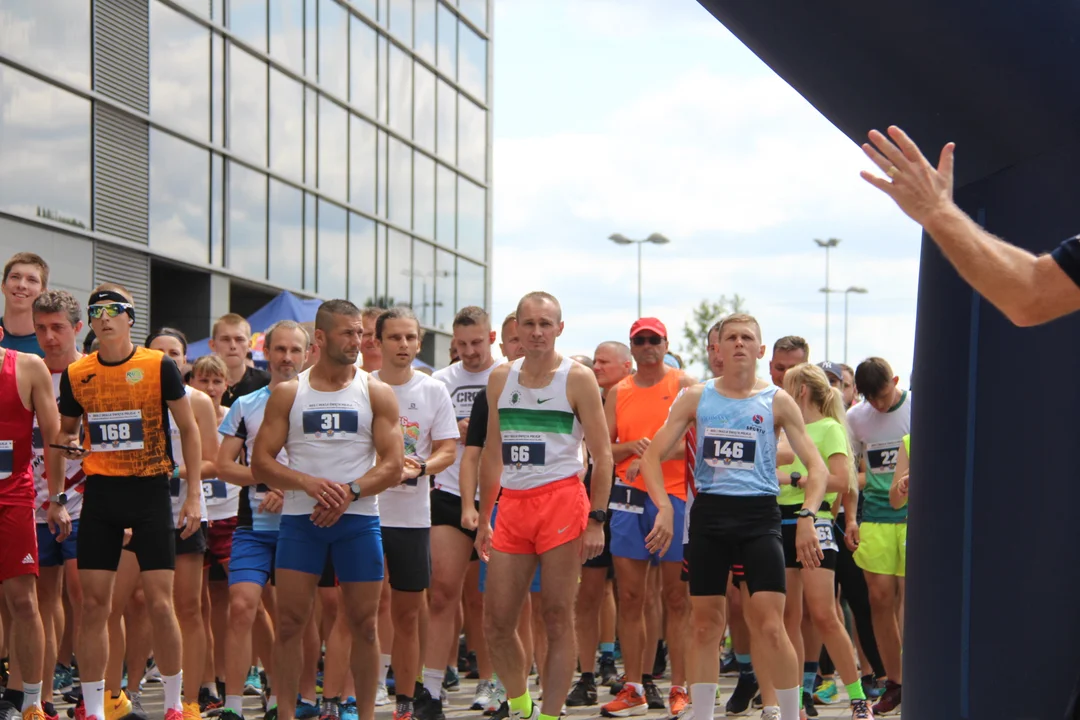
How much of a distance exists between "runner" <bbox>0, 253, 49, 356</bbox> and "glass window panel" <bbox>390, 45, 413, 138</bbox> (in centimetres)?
2922

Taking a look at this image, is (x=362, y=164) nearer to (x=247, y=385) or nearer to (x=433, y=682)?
(x=247, y=385)

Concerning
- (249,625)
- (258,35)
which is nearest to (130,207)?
(258,35)

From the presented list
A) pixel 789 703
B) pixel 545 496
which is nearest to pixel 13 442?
pixel 545 496

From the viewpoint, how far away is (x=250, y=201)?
101 feet

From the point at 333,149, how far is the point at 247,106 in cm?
449

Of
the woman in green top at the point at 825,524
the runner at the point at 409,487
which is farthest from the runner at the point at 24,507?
the woman in green top at the point at 825,524

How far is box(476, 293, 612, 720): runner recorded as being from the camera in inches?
306

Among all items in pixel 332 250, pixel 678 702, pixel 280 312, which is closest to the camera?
pixel 678 702

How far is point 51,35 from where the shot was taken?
23.7 m

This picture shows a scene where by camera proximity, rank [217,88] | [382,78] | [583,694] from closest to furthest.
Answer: [583,694]
[217,88]
[382,78]

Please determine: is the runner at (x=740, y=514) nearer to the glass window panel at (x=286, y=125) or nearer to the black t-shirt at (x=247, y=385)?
the black t-shirt at (x=247, y=385)

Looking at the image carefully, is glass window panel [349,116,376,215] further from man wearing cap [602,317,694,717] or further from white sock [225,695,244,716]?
white sock [225,695,244,716]

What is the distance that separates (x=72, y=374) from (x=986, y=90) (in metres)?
5.25

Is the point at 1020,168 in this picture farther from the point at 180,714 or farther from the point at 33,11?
the point at 33,11
